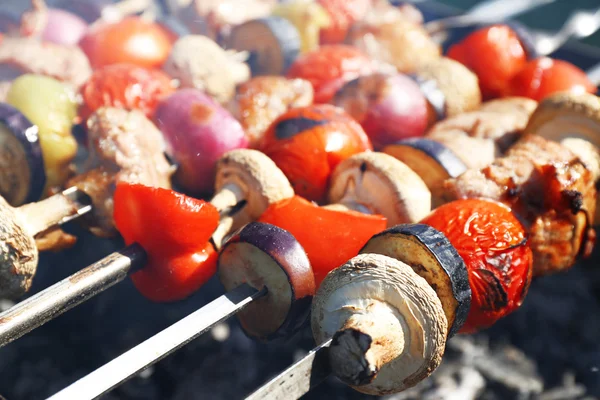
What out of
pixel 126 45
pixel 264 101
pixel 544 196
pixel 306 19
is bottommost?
pixel 544 196

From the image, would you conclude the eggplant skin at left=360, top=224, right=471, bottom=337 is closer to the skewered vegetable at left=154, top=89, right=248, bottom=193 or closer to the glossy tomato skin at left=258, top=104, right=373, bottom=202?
the glossy tomato skin at left=258, top=104, right=373, bottom=202

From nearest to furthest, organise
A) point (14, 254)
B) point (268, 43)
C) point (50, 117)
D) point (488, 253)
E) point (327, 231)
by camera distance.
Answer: point (14, 254) < point (488, 253) < point (327, 231) < point (50, 117) < point (268, 43)

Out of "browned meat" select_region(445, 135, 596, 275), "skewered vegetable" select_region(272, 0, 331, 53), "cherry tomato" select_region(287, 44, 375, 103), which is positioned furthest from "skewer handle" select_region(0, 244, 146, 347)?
"skewered vegetable" select_region(272, 0, 331, 53)

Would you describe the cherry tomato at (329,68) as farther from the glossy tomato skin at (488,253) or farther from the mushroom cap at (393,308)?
the mushroom cap at (393,308)

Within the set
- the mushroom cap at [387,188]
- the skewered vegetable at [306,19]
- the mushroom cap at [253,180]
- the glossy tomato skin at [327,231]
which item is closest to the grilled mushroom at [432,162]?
the mushroom cap at [387,188]

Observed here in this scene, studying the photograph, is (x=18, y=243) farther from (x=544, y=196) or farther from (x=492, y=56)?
(x=492, y=56)

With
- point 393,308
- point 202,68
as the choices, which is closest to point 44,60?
point 202,68
